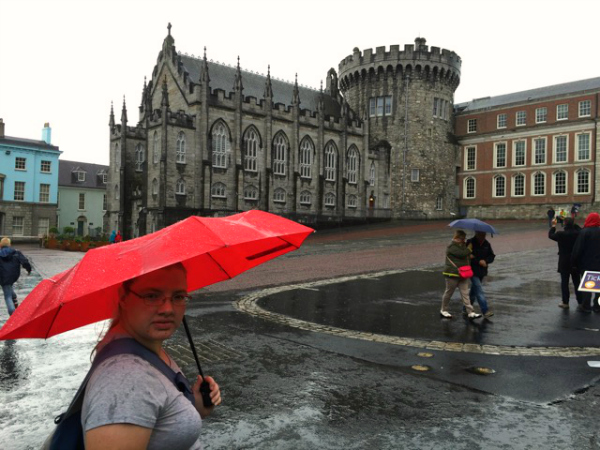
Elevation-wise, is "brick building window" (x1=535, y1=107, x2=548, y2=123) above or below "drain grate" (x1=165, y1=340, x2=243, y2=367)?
above

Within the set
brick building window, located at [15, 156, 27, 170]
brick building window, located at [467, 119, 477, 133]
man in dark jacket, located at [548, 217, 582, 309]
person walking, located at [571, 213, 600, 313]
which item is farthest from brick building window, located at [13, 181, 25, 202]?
person walking, located at [571, 213, 600, 313]

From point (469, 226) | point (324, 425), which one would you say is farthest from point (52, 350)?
point (469, 226)

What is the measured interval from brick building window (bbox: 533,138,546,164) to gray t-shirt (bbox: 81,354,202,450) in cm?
5543

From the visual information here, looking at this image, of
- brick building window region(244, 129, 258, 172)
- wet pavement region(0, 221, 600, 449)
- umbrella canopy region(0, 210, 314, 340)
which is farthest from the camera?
brick building window region(244, 129, 258, 172)

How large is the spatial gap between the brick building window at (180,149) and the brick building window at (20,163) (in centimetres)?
2089

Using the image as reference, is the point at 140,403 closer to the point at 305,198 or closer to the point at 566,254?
the point at 566,254

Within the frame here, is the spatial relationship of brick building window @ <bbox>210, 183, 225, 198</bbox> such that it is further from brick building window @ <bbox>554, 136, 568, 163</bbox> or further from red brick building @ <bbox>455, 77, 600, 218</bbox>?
brick building window @ <bbox>554, 136, 568, 163</bbox>

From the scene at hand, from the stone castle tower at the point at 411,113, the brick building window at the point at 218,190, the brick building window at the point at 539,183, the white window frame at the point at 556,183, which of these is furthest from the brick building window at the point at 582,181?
the brick building window at the point at 218,190

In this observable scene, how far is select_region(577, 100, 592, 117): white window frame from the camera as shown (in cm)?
4709

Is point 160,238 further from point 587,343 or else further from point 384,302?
point 384,302

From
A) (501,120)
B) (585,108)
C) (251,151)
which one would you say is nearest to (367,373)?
(251,151)

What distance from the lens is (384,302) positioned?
35.3 ft

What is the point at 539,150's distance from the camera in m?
50.7

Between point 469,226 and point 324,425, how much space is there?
5.97 metres
